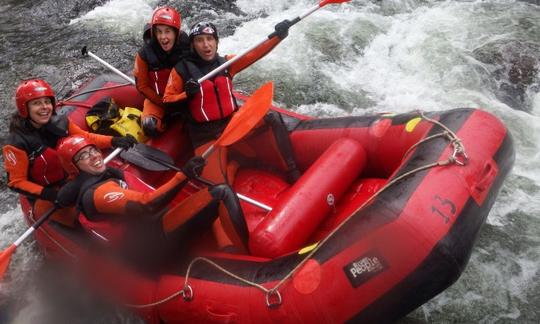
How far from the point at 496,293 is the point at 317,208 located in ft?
4.45

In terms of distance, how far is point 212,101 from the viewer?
146 inches

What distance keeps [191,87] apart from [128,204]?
1.14 metres

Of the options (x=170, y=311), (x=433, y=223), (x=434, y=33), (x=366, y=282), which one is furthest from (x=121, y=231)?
(x=434, y=33)

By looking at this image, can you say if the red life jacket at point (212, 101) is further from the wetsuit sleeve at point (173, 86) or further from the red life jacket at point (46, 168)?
the red life jacket at point (46, 168)

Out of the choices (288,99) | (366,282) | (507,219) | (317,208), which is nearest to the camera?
(366,282)

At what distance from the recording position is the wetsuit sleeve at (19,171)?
10.3 feet

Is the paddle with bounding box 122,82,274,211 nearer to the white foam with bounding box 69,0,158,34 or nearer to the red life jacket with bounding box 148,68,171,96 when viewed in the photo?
the red life jacket with bounding box 148,68,171,96

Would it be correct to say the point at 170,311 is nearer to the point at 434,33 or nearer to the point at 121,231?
the point at 121,231

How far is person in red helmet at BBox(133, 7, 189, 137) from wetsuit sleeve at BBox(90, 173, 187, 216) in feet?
3.87

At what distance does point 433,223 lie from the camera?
95.9 inches

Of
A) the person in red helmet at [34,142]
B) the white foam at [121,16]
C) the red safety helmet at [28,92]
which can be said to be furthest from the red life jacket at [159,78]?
the white foam at [121,16]

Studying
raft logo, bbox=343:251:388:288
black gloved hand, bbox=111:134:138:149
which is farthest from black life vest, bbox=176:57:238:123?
raft logo, bbox=343:251:388:288

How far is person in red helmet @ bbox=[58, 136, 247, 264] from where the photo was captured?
8.97 ft

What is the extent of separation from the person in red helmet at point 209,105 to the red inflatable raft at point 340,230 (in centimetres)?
11
